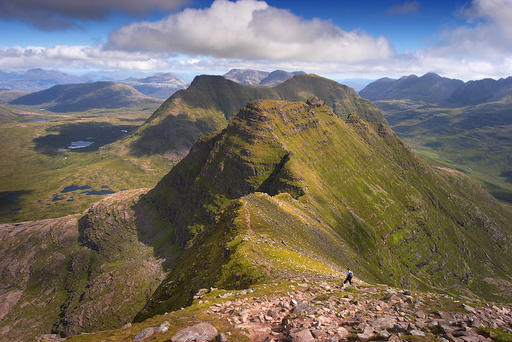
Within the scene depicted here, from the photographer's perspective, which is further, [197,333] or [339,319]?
[339,319]

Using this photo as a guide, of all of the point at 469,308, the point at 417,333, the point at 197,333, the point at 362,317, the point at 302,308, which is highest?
the point at 417,333

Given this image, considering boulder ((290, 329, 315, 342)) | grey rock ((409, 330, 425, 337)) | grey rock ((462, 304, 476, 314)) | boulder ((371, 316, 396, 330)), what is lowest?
grey rock ((462, 304, 476, 314))

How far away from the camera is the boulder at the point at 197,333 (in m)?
19.5

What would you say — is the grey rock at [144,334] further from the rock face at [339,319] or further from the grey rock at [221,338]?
the grey rock at [221,338]

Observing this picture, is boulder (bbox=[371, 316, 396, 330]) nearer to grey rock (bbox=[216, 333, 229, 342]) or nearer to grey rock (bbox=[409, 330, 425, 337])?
grey rock (bbox=[409, 330, 425, 337])

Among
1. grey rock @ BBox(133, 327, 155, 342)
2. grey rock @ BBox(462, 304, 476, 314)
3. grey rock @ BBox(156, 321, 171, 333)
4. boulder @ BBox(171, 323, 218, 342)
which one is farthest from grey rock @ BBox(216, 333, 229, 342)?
grey rock @ BBox(462, 304, 476, 314)

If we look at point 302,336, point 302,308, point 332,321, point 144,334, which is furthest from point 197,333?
point 332,321

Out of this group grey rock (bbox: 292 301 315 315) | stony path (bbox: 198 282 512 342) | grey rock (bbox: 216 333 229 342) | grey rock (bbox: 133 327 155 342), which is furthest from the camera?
grey rock (bbox: 292 301 315 315)

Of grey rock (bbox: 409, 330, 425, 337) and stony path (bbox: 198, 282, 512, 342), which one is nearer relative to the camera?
grey rock (bbox: 409, 330, 425, 337)

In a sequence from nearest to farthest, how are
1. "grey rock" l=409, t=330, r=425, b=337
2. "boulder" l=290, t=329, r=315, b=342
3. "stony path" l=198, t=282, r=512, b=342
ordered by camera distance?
1. "grey rock" l=409, t=330, r=425, b=337
2. "boulder" l=290, t=329, r=315, b=342
3. "stony path" l=198, t=282, r=512, b=342

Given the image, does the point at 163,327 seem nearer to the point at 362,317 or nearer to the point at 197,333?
the point at 197,333

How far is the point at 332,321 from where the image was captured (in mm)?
22359

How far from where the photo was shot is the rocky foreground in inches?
765

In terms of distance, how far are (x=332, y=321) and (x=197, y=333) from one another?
470 inches
